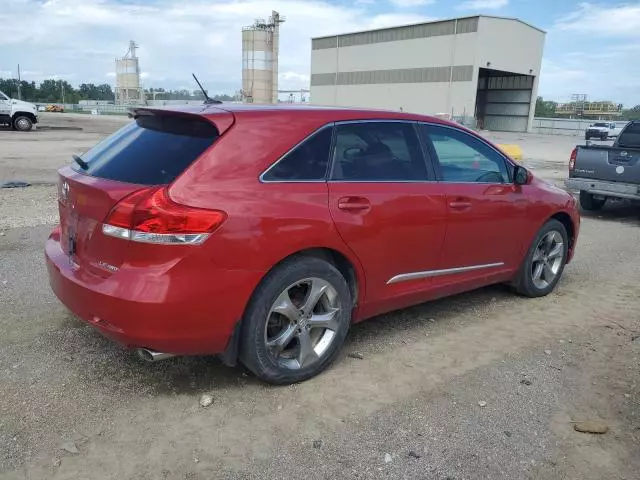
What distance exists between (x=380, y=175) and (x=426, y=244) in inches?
Answer: 24.9

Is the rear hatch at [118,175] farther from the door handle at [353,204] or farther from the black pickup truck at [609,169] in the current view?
the black pickup truck at [609,169]

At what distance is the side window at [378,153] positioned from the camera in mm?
3520

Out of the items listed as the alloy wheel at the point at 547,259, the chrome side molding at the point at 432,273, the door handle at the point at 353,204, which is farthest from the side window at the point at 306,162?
the alloy wheel at the point at 547,259

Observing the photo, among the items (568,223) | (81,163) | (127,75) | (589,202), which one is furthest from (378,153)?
(127,75)

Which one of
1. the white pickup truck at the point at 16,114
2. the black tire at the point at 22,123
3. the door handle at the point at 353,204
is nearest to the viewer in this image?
the door handle at the point at 353,204

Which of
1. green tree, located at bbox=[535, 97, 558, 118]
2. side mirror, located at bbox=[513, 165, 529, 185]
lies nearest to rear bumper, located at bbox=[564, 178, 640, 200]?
side mirror, located at bbox=[513, 165, 529, 185]

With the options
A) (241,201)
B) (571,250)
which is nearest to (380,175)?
(241,201)

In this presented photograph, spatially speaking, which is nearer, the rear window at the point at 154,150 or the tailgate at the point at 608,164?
the rear window at the point at 154,150

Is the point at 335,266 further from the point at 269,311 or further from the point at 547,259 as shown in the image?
the point at 547,259

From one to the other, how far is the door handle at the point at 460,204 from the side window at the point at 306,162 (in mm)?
1128

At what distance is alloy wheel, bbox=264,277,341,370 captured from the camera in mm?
3256

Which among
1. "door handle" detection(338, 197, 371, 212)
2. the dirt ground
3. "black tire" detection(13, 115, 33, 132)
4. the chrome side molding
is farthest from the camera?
"black tire" detection(13, 115, 33, 132)

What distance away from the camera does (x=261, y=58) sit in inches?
3214

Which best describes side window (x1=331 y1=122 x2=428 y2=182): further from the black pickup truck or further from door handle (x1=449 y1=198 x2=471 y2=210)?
the black pickup truck
